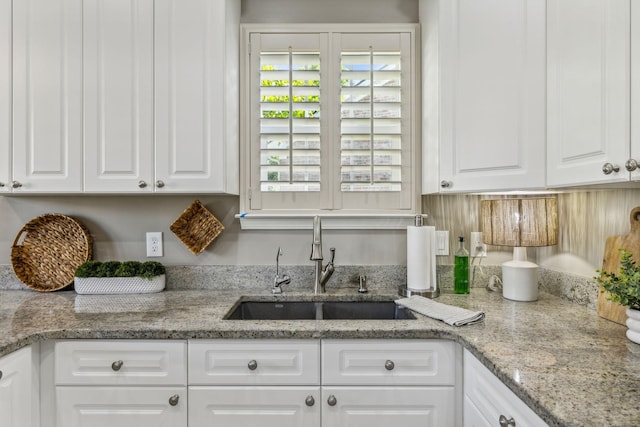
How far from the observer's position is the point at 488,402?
1.10 metres

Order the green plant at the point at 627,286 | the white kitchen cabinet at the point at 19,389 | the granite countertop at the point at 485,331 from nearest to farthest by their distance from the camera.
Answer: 1. the granite countertop at the point at 485,331
2. the green plant at the point at 627,286
3. the white kitchen cabinet at the point at 19,389

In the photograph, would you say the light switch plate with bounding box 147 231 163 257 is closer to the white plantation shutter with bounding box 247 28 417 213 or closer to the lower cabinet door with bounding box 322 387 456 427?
Answer: the white plantation shutter with bounding box 247 28 417 213

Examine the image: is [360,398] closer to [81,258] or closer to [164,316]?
[164,316]

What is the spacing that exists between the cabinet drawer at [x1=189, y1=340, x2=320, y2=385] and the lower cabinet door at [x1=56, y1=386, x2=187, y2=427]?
11 cm

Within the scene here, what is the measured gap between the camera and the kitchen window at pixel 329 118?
75.5 inches

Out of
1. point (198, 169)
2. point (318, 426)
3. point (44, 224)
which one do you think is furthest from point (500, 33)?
point (44, 224)

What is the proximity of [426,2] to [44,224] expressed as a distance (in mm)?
2242

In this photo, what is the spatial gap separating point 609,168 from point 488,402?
0.74m

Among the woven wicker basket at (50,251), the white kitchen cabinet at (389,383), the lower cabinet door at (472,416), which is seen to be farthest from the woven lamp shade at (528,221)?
the woven wicker basket at (50,251)

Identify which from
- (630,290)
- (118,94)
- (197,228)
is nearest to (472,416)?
(630,290)

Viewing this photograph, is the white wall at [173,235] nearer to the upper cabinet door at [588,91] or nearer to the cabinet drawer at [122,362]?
the cabinet drawer at [122,362]

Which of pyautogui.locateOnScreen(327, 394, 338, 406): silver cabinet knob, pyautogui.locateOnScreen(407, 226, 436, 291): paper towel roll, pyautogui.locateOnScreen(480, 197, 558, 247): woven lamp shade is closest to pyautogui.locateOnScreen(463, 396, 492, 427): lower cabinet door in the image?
pyautogui.locateOnScreen(327, 394, 338, 406): silver cabinet knob

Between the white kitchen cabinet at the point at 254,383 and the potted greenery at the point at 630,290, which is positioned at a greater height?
the potted greenery at the point at 630,290

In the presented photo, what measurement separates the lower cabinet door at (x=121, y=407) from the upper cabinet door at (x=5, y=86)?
1.02 meters
